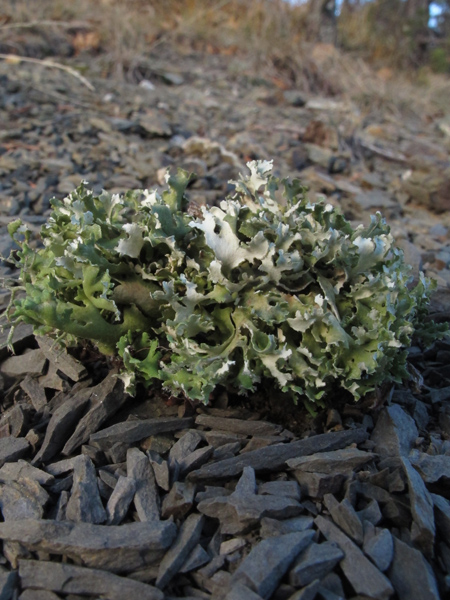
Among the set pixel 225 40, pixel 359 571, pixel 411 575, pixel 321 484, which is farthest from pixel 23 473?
pixel 225 40

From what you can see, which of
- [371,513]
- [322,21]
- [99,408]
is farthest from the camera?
[322,21]

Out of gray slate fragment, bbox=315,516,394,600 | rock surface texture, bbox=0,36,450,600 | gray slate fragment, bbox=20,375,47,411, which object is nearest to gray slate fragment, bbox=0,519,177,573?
rock surface texture, bbox=0,36,450,600

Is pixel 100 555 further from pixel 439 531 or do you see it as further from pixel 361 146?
pixel 361 146

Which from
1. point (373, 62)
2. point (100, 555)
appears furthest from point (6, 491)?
point (373, 62)

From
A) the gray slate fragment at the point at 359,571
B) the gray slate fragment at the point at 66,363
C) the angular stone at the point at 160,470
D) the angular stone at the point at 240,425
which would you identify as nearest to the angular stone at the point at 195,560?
the angular stone at the point at 160,470

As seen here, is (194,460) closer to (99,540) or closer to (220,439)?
(220,439)
